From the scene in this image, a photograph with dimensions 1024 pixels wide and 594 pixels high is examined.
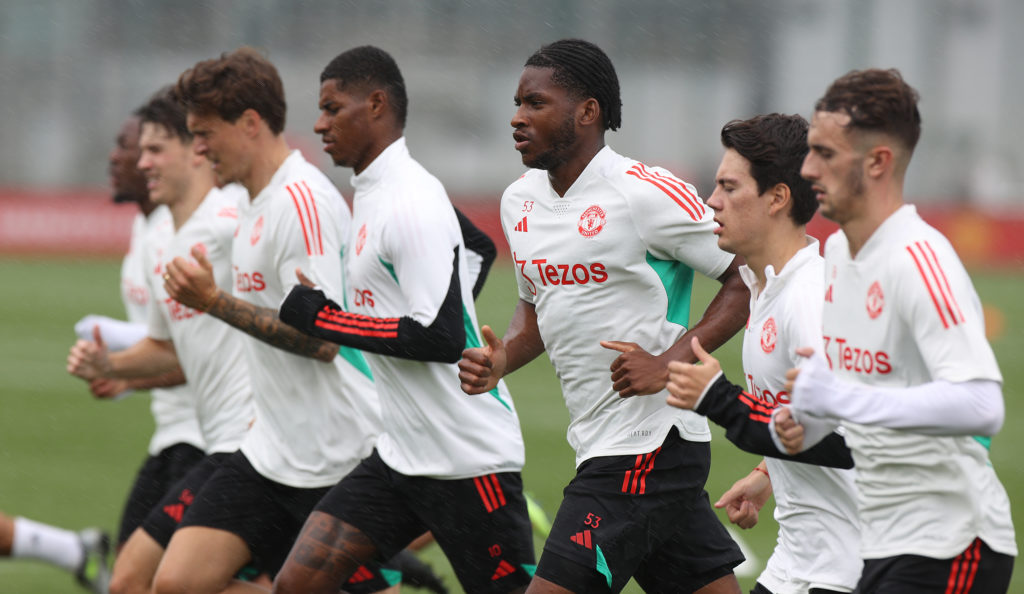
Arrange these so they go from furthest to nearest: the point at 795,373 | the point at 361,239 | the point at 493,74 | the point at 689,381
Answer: the point at 493,74 → the point at 361,239 → the point at 689,381 → the point at 795,373

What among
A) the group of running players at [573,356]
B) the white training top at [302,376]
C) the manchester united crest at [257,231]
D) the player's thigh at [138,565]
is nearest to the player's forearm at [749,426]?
the group of running players at [573,356]

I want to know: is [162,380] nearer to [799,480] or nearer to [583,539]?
[583,539]

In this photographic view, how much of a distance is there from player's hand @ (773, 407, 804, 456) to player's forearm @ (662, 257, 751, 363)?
80 cm

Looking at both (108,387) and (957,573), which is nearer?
(957,573)

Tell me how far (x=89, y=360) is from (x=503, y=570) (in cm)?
259

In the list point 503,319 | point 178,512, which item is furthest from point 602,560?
point 503,319

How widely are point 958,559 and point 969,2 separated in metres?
34.1

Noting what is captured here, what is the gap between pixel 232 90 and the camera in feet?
19.0

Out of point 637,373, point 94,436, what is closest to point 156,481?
point 637,373

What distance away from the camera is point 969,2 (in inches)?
1382

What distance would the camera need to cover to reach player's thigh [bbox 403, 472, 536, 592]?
16.4 feet

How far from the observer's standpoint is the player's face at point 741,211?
4.28 meters

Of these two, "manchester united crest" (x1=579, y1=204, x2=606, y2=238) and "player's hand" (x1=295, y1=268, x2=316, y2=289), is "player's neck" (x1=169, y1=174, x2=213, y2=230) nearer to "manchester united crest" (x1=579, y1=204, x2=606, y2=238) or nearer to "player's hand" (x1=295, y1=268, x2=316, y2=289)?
"player's hand" (x1=295, y1=268, x2=316, y2=289)

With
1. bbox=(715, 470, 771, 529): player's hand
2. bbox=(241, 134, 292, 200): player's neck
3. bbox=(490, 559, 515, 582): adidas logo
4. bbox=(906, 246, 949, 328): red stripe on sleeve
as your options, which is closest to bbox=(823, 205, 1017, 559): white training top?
bbox=(906, 246, 949, 328): red stripe on sleeve
